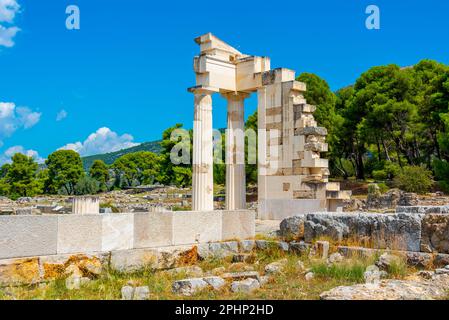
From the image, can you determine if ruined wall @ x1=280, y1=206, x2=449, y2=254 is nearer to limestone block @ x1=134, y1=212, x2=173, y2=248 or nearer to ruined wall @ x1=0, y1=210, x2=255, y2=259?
ruined wall @ x1=0, y1=210, x2=255, y2=259

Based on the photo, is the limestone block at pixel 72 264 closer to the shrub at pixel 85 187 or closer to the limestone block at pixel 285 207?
the limestone block at pixel 285 207

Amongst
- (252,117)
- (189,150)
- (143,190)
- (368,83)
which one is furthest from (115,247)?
(143,190)

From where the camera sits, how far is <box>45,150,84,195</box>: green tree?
275ft

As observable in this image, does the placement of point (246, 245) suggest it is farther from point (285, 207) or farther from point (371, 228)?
point (285, 207)

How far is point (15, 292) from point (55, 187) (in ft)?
264

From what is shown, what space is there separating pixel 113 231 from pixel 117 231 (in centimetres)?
8

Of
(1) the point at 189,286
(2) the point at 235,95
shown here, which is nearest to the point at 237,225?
(1) the point at 189,286

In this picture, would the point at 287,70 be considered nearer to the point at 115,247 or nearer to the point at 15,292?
the point at 115,247

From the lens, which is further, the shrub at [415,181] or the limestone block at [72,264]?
the shrub at [415,181]

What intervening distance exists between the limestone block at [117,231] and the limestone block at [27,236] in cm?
95

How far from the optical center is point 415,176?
114ft

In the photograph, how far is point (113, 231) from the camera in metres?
9.02

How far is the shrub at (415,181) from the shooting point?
34.5 metres

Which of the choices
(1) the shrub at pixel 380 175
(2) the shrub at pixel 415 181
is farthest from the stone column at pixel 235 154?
(1) the shrub at pixel 380 175
